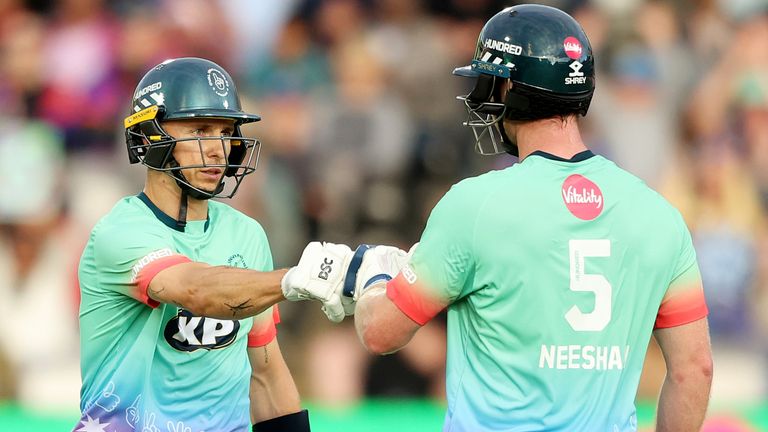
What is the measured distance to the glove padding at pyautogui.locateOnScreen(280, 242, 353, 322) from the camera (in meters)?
4.44

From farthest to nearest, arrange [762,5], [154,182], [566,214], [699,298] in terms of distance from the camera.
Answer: [762,5] < [154,182] < [699,298] < [566,214]

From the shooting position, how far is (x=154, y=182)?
17.3 ft

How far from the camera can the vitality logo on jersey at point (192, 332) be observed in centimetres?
495

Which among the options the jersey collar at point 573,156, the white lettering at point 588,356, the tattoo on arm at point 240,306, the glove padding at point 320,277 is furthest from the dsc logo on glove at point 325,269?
the white lettering at point 588,356

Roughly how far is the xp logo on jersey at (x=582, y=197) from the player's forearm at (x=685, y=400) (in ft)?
2.49

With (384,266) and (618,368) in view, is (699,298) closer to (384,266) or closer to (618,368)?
(618,368)

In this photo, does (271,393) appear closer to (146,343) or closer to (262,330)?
(262,330)

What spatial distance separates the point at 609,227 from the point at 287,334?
22.9 feet

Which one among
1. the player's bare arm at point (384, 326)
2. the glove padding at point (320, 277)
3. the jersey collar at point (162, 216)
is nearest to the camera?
the player's bare arm at point (384, 326)

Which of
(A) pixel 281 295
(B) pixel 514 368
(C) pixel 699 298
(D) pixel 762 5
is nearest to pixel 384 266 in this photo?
(A) pixel 281 295

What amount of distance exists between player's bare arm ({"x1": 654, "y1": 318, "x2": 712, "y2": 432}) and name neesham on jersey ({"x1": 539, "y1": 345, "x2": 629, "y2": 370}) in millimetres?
336

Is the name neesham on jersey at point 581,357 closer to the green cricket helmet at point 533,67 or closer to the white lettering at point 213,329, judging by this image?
the green cricket helmet at point 533,67

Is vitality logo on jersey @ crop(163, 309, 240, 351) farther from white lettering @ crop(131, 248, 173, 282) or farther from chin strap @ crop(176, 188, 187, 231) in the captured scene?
chin strap @ crop(176, 188, 187, 231)

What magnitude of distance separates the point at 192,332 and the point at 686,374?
2007mm
